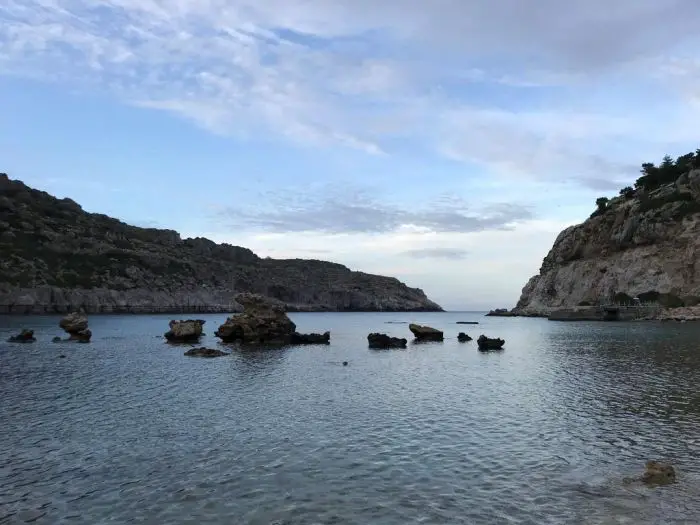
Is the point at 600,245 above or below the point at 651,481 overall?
above

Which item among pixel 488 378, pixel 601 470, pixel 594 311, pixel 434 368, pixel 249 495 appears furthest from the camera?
pixel 594 311

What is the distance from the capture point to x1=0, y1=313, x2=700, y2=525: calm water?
1503 centimetres

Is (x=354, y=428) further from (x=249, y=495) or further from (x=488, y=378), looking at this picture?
(x=488, y=378)

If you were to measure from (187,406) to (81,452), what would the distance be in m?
9.95

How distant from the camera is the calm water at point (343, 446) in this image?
49.3ft

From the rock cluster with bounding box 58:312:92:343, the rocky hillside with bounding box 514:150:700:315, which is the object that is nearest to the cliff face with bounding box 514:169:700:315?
the rocky hillside with bounding box 514:150:700:315

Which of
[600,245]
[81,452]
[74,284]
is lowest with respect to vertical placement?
[81,452]

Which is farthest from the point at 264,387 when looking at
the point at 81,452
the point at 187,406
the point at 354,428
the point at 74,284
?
the point at 74,284

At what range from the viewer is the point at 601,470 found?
61.0ft

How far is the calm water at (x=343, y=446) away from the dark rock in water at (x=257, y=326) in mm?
36554

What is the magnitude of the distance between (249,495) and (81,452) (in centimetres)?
885

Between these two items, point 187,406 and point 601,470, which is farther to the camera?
point 187,406

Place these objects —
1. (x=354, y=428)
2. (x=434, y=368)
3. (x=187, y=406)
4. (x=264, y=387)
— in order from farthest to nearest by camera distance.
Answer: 1. (x=434, y=368)
2. (x=264, y=387)
3. (x=187, y=406)
4. (x=354, y=428)

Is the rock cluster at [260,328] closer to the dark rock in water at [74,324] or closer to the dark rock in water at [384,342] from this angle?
the dark rock in water at [384,342]
